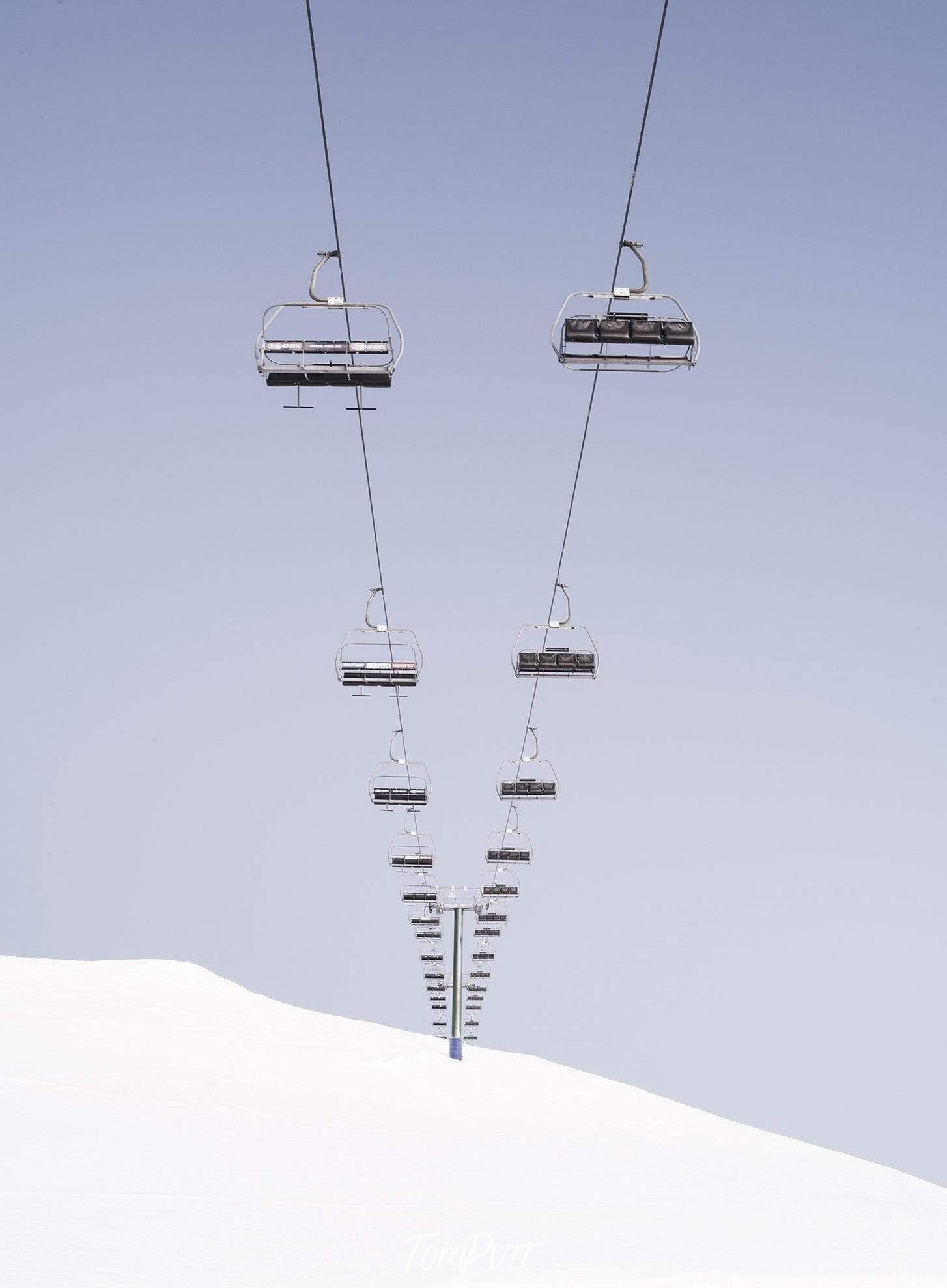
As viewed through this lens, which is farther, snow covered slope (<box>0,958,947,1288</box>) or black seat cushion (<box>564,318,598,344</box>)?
snow covered slope (<box>0,958,947,1288</box>)

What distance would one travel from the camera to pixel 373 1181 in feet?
50.0

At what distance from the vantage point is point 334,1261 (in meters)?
10.7

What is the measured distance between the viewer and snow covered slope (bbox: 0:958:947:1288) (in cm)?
1068

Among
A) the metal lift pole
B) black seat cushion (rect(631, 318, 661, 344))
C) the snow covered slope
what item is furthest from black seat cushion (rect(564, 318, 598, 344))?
the metal lift pole

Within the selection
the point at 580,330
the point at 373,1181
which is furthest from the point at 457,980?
the point at 580,330

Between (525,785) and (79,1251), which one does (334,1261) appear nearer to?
(79,1251)

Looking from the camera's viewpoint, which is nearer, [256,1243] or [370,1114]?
[256,1243]

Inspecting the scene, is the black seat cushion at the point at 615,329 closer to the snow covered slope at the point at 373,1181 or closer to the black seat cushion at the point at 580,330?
the black seat cushion at the point at 580,330

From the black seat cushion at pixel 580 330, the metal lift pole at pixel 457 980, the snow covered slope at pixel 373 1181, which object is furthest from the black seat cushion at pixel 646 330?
the metal lift pole at pixel 457 980

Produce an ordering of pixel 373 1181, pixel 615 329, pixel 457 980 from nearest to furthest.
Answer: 1. pixel 615 329
2. pixel 373 1181
3. pixel 457 980

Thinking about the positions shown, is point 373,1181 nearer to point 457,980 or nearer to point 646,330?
point 646,330

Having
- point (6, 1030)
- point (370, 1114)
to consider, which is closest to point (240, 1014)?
point (6, 1030)

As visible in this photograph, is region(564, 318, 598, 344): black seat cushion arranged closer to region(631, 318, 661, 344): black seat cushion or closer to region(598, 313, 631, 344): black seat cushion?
region(598, 313, 631, 344): black seat cushion

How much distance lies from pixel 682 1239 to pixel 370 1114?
969 centimetres
